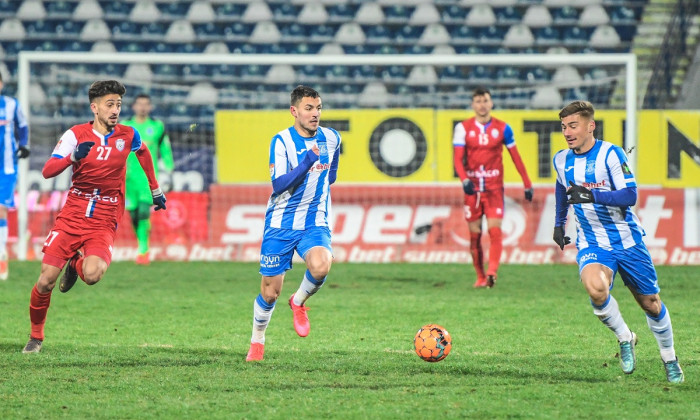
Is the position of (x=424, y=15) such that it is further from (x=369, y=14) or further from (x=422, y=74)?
(x=422, y=74)

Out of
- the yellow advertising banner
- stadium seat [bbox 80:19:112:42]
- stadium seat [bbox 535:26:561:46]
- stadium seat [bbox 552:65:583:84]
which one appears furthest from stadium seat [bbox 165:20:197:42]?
stadium seat [bbox 552:65:583:84]

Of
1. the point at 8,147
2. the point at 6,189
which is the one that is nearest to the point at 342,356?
the point at 6,189

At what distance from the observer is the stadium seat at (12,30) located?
62.4ft

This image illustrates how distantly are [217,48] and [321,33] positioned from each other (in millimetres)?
1906

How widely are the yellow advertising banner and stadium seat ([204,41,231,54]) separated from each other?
461 centimetres

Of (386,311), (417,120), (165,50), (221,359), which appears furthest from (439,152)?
(221,359)

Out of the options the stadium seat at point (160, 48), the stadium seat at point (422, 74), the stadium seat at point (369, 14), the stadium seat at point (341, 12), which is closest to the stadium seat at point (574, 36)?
the stadium seat at point (422, 74)

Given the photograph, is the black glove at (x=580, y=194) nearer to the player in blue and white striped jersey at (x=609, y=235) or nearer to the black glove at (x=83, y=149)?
the player in blue and white striped jersey at (x=609, y=235)

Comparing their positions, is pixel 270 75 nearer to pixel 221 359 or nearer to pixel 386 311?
pixel 386 311

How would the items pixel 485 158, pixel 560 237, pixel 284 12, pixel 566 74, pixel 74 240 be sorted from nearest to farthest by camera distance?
1. pixel 560 237
2. pixel 74 240
3. pixel 485 158
4. pixel 566 74
5. pixel 284 12

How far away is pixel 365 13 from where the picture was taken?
1953cm

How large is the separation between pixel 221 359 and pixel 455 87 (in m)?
11.4

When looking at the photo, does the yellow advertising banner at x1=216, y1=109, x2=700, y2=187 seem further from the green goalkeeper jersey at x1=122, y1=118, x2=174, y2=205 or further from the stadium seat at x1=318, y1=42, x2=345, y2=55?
the stadium seat at x1=318, y1=42, x2=345, y2=55

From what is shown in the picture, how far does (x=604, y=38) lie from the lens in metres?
18.8
